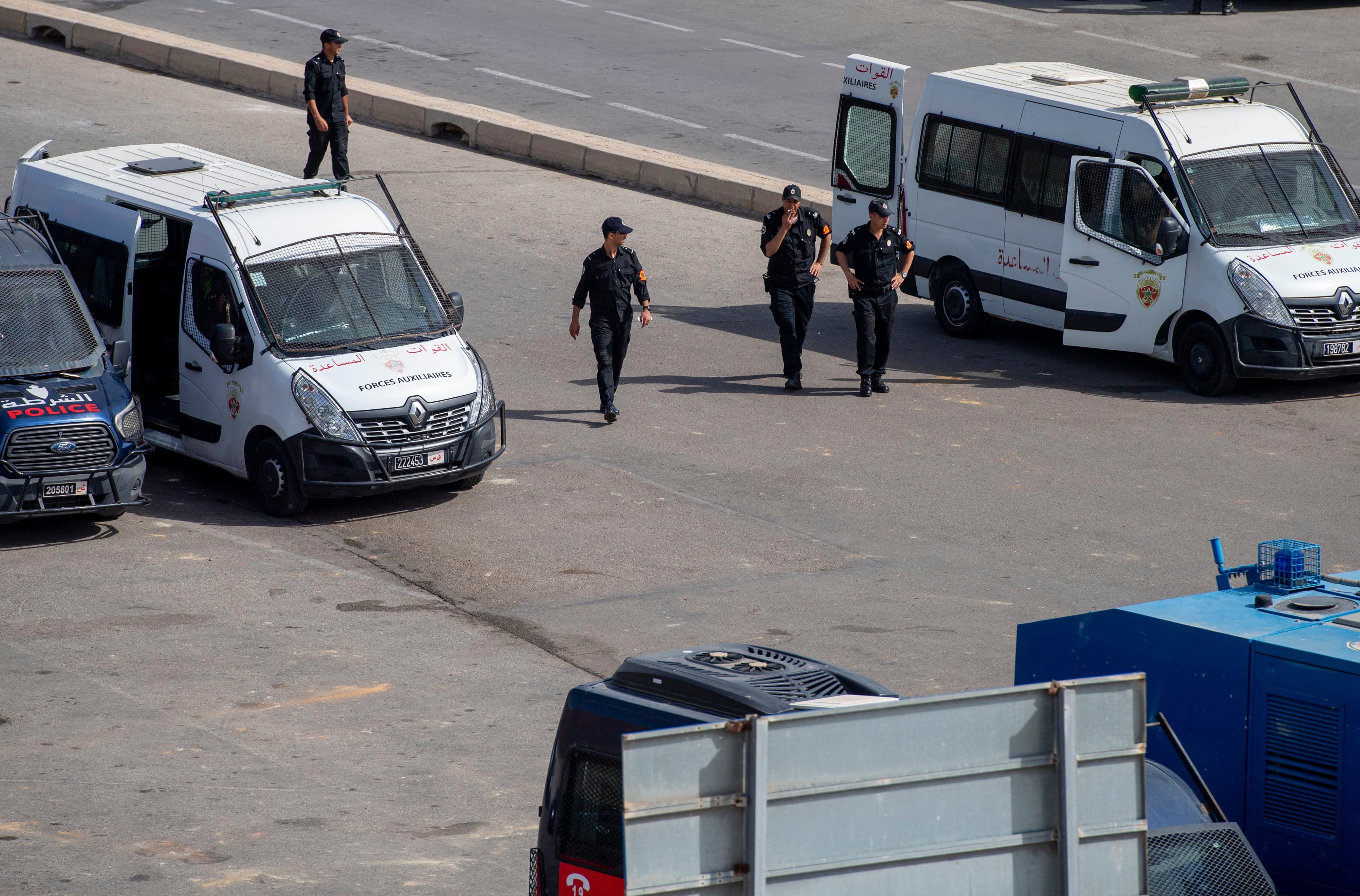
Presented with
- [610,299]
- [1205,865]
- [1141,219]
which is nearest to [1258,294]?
[1141,219]

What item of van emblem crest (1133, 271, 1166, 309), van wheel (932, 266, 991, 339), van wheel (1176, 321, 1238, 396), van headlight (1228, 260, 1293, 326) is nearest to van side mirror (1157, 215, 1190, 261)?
van emblem crest (1133, 271, 1166, 309)

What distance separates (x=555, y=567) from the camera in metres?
11.5

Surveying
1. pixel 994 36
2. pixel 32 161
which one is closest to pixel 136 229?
pixel 32 161

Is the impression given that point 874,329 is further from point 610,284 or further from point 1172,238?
point 1172,238

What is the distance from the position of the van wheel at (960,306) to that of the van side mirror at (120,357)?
8.20 m

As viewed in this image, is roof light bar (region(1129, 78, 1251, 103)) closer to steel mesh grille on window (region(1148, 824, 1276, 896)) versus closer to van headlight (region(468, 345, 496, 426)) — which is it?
van headlight (region(468, 345, 496, 426))

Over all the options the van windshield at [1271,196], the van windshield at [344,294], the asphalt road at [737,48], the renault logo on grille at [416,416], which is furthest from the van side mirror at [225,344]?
the asphalt road at [737,48]

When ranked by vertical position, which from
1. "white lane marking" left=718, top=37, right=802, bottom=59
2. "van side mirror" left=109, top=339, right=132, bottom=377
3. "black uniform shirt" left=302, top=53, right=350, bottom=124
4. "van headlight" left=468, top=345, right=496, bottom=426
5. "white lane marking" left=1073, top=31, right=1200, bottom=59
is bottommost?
"van headlight" left=468, top=345, right=496, bottom=426

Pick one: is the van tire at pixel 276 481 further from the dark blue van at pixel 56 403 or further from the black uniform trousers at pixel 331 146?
the black uniform trousers at pixel 331 146

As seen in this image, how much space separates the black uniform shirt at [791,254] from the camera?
15430mm

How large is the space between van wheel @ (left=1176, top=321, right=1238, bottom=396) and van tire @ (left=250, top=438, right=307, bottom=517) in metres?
7.82

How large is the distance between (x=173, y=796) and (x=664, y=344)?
9454 mm

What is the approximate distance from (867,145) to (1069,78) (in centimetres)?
217

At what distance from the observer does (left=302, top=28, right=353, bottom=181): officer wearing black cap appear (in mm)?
19500
